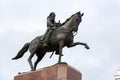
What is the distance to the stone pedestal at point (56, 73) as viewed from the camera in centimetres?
1639

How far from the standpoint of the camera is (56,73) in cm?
1656

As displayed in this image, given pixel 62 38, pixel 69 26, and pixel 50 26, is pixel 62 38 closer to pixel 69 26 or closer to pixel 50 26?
pixel 69 26

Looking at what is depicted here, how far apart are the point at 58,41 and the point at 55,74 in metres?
1.42

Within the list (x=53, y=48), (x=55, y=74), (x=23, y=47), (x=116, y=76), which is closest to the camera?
(x=55, y=74)

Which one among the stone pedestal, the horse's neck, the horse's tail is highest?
the horse's neck

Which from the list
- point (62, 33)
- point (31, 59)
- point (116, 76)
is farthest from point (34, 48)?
point (116, 76)

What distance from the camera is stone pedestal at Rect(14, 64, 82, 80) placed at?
645 inches

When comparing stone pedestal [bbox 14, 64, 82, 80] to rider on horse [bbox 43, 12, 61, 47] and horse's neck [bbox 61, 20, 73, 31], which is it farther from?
horse's neck [bbox 61, 20, 73, 31]

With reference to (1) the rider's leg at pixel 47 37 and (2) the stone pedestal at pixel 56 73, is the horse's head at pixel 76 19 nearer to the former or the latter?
(1) the rider's leg at pixel 47 37

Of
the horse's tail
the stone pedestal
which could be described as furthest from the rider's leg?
the horse's tail

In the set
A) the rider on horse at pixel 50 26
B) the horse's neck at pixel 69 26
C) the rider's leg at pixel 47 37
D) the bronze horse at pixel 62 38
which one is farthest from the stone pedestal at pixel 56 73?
the horse's neck at pixel 69 26

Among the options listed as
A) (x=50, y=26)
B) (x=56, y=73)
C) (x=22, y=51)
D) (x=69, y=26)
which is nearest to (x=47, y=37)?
(x=50, y=26)

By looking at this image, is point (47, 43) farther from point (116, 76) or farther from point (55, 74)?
point (116, 76)

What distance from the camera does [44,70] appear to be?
17.1m
